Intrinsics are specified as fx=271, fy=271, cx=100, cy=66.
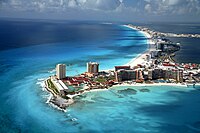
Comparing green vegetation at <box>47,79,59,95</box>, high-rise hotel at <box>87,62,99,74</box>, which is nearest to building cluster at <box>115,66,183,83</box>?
high-rise hotel at <box>87,62,99,74</box>

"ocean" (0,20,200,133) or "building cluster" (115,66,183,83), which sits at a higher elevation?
"building cluster" (115,66,183,83)

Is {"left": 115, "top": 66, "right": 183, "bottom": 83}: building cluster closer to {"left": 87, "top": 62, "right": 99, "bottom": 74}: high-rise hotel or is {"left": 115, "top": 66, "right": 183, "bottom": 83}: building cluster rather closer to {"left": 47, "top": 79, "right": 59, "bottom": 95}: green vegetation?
{"left": 87, "top": 62, "right": 99, "bottom": 74}: high-rise hotel

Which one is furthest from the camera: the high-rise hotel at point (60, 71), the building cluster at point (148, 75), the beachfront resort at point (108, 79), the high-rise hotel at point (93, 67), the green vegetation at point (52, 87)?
the high-rise hotel at point (93, 67)

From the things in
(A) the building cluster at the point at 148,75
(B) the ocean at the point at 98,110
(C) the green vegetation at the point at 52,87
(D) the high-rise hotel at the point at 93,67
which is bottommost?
(B) the ocean at the point at 98,110

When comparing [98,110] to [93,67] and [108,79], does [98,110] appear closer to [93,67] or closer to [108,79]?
[108,79]

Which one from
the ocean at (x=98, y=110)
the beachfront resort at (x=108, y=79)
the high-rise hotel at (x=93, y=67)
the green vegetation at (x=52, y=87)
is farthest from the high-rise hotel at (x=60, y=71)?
the high-rise hotel at (x=93, y=67)

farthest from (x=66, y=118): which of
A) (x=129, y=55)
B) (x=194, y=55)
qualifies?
(x=194, y=55)

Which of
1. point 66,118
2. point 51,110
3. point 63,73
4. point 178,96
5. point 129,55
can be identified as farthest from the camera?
point 129,55

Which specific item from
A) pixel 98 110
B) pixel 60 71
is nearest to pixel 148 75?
pixel 60 71

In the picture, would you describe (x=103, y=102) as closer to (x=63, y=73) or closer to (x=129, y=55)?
(x=63, y=73)

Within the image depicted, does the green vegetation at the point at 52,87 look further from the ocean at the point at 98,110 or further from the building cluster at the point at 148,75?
the building cluster at the point at 148,75

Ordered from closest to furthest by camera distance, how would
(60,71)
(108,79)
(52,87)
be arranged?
(52,87) → (60,71) → (108,79)
